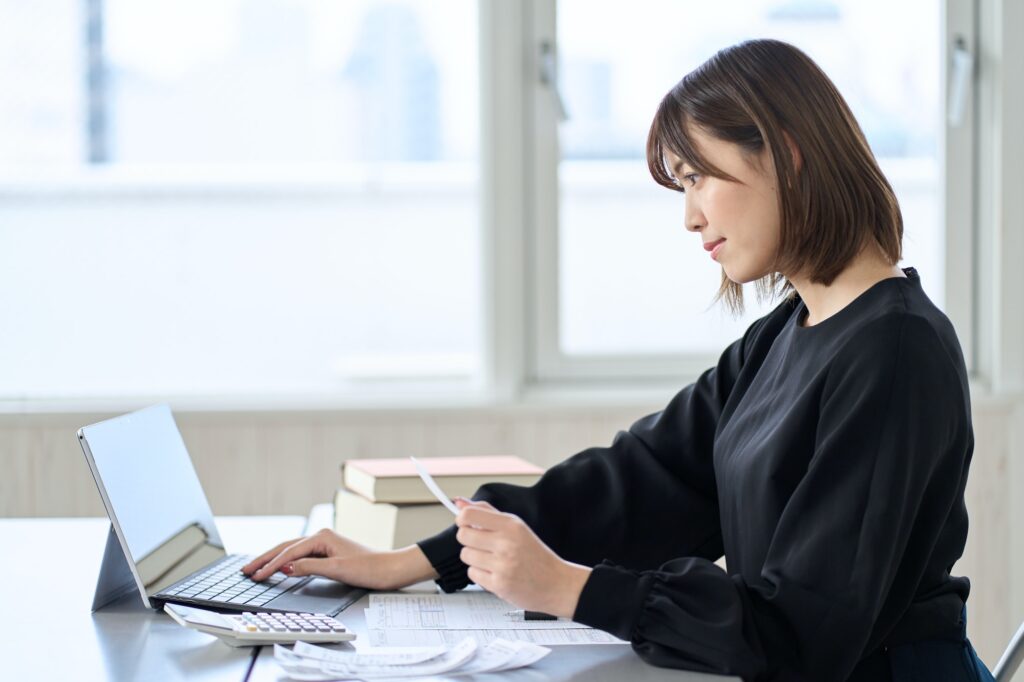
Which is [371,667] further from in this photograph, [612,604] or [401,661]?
[612,604]

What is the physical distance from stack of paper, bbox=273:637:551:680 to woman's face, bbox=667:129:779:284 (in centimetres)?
48

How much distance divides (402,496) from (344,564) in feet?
0.74

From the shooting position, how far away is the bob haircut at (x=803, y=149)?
3.86 feet

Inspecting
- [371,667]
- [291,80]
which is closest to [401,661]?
[371,667]

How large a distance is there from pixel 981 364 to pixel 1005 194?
Answer: 40cm

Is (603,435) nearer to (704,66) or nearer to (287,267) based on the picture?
(287,267)

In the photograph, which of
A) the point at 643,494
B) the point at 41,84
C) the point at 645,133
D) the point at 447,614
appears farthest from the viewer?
the point at 645,133

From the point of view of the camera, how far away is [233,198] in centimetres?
261

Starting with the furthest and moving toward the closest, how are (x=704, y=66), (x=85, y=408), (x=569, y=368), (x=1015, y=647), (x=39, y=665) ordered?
1. (x=569, y=368)
2. (x=85, y=408)
3. (x=1015, y=647)
4. (x=704, y=66)
5. (x=39, y=665)

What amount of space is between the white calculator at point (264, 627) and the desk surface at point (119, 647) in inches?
0.5

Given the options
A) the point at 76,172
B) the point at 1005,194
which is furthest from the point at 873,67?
the point at 76,172

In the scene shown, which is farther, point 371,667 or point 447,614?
point 447,614

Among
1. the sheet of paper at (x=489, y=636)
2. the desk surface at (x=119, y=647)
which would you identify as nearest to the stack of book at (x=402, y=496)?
the desk surface at (x=119, y=647)

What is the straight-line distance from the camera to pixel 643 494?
58.1 inches
